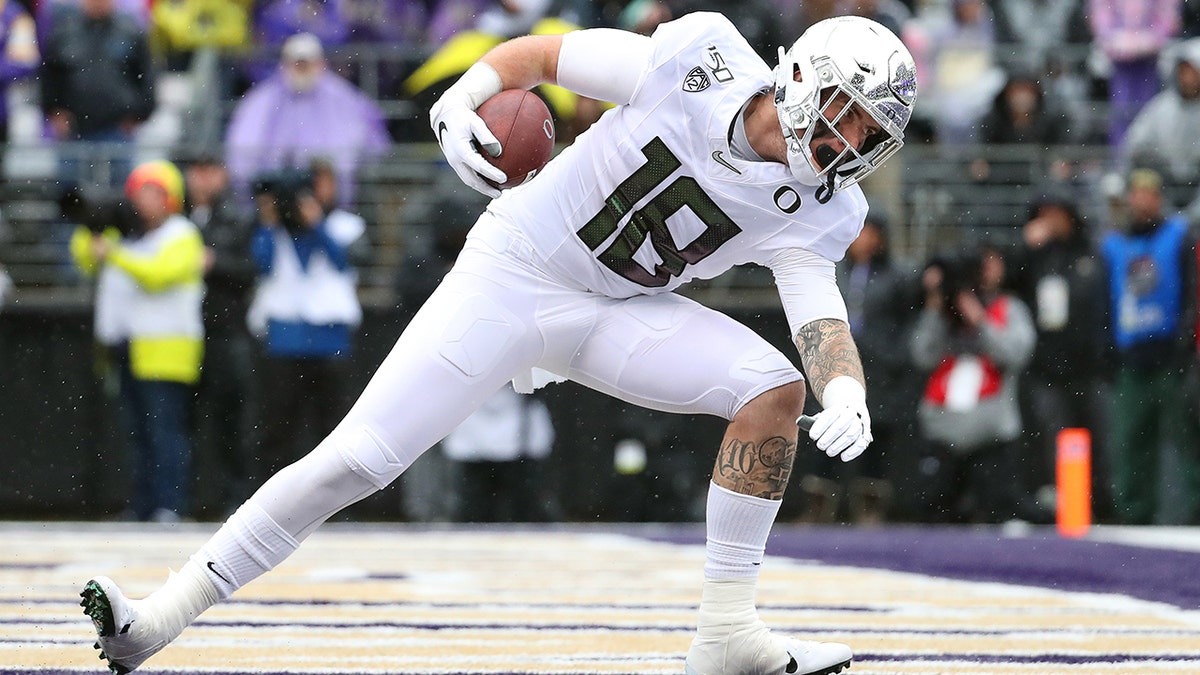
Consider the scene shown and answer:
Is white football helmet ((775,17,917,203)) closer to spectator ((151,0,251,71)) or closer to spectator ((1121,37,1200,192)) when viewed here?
spectator ((1121,37,1200,192))

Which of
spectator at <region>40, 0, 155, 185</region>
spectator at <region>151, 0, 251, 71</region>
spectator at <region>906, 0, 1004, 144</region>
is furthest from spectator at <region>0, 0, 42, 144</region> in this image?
spectator at <region>906, 0, 1004, 144</region>

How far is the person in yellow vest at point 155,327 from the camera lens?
927 cm

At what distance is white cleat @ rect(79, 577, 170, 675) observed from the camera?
3684mm

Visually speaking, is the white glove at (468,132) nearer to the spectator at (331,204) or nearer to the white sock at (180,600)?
the white sock at (180,600)

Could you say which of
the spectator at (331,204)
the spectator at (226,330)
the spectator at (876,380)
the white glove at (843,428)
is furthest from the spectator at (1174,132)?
the white glove at (843,428)

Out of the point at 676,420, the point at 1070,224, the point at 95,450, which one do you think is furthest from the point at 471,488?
the point at 1070,224

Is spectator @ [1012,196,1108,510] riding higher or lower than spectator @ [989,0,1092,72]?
lower

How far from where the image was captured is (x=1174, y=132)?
10266 mm

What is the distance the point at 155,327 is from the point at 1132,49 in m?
5.88

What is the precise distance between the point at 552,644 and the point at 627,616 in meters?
0.79

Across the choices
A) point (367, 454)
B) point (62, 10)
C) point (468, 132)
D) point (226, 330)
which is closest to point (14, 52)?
point (62, 10)

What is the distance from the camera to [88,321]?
1010 centimetres

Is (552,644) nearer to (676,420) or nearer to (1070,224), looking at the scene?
(676,420)

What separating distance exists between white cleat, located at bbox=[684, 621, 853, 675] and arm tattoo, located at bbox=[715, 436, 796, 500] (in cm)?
30
